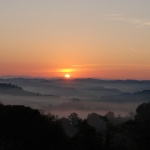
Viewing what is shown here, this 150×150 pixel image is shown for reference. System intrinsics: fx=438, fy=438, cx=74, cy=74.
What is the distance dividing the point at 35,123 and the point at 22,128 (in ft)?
4.74

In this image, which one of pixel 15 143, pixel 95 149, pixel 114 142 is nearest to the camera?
pixel 15 143

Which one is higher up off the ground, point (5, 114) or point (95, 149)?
point (5, 114)

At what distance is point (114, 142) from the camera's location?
120 ft

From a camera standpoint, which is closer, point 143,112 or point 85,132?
point 85,132

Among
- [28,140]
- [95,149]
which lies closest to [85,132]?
[95,149]

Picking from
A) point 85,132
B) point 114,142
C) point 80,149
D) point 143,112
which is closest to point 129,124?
point 114,142

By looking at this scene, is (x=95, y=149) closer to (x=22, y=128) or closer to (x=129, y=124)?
(x=22, y=128)

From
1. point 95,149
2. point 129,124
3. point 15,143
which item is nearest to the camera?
point 15,143

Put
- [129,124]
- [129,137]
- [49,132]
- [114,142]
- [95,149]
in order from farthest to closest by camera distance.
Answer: [129,124], [129,137], [114,142], [95,149], [49,132]

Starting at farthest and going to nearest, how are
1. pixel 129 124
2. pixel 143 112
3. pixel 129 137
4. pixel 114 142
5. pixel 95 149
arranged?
pixel 143 112, pixel 129 124, pixel 129 137, pixel 114 142, pixel 95 149

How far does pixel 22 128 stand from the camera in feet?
95.3

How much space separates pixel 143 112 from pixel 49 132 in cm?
4065

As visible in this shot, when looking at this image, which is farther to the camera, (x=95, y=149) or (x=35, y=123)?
(x=95, y=149)

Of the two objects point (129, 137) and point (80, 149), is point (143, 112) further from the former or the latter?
point (80, 149)
